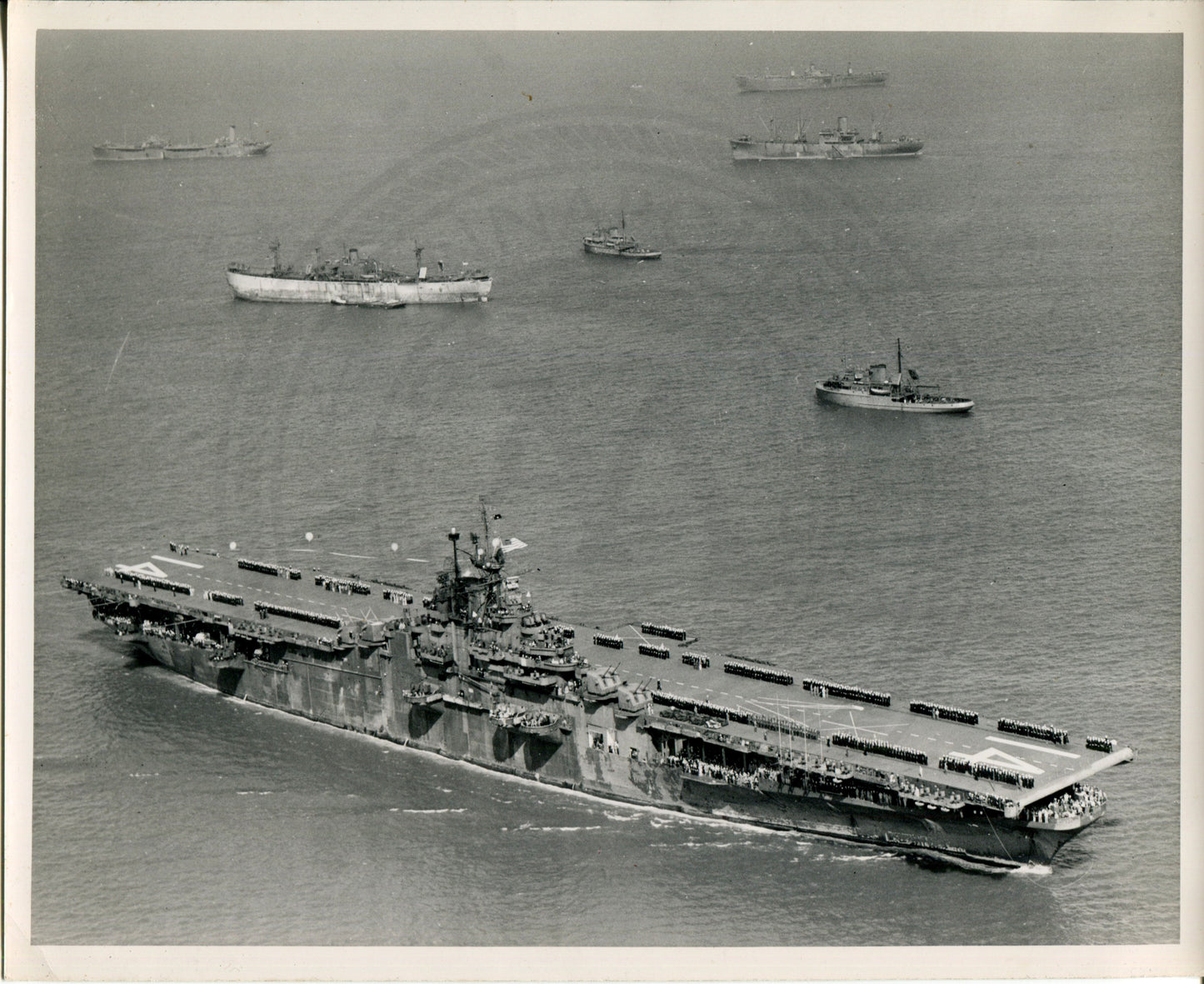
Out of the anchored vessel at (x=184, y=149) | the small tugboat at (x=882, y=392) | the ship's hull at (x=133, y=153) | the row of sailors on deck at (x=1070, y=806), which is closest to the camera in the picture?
the row of sailors on deck at (x=1070, y=806)

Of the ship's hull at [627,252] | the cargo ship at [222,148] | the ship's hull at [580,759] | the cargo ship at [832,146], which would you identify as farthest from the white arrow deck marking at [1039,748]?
the cargo ship at [222,148]

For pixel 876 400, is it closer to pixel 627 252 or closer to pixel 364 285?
pixel 627 252

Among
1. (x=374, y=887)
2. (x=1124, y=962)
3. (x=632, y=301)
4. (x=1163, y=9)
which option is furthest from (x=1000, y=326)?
(x=374, y=887)

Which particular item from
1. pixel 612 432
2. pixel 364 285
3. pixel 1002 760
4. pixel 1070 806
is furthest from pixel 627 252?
pixel 1070 806

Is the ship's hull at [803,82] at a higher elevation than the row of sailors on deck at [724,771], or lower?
higher

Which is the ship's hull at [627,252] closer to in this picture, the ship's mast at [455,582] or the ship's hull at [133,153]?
the ship's mast at [455,582]

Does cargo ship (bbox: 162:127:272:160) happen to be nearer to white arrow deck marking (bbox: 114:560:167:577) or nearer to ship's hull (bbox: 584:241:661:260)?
ship's hull (bbox: 584:241:661:260)

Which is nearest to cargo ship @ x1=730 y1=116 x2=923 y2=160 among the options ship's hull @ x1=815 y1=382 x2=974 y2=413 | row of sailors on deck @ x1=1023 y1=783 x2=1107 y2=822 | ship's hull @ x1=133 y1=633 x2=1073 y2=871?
ship's hull @ x1=815 y1=382 x2=974 y2=413
